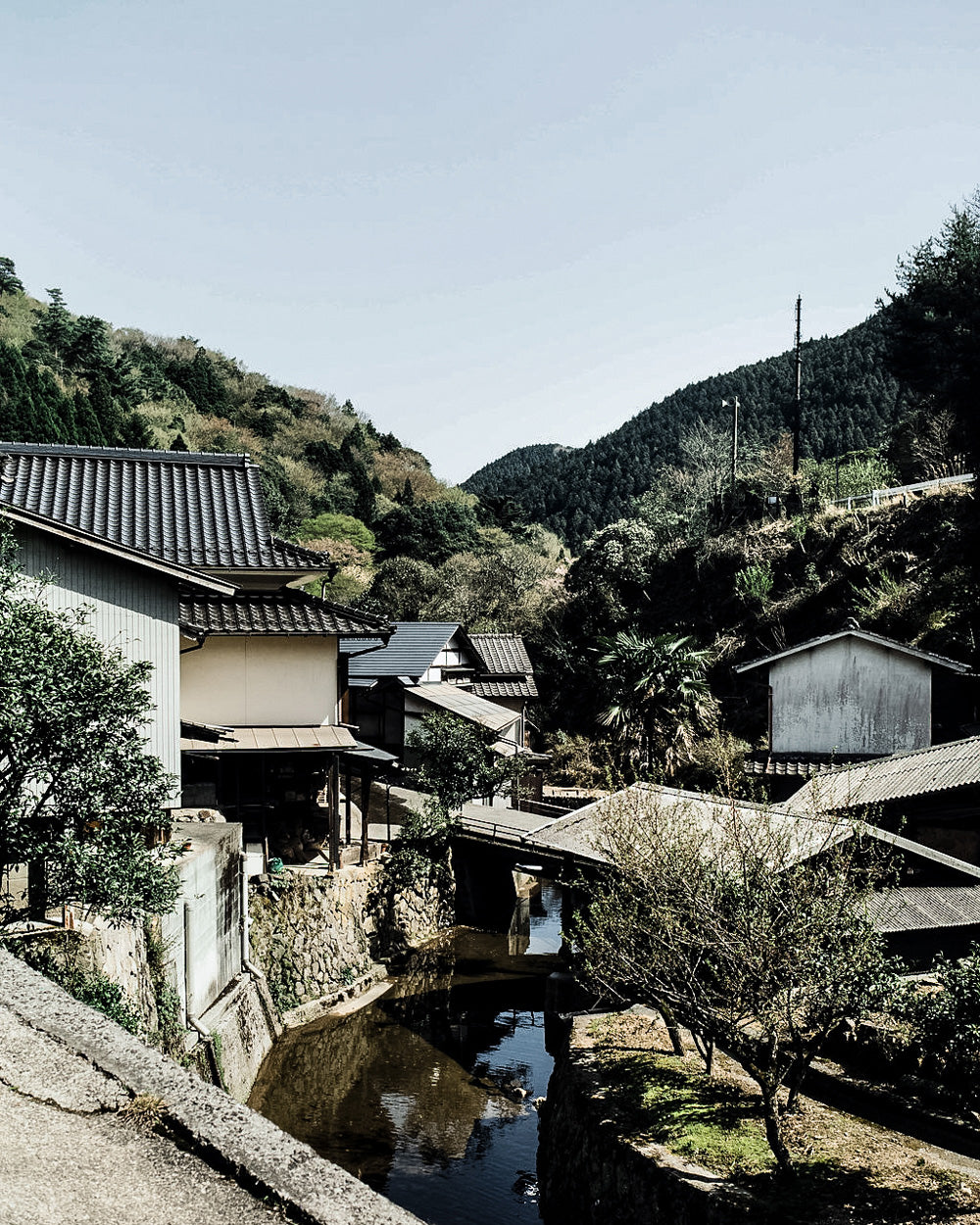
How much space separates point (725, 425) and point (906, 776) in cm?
6073

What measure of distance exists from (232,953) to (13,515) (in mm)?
8499

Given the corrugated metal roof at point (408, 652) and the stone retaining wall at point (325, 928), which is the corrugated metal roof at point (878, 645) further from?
the stone retaining wall at point (325, 928)

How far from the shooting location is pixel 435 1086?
18922 millimetres

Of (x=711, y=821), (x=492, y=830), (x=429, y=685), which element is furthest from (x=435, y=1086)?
(x=429, y=685)

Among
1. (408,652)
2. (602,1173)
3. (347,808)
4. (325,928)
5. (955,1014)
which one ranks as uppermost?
(408,652)

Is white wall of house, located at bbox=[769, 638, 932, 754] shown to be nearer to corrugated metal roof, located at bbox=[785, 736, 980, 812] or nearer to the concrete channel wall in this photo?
corrugated metal roof, located at bbox=[785, 736, 980, 812]

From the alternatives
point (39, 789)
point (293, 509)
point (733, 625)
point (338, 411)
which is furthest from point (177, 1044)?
point (338, 411)

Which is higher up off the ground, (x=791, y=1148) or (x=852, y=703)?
(x=852, y=703)

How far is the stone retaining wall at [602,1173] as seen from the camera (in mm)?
10656

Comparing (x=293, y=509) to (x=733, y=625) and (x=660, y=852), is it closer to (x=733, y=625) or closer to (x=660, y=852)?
(x=733, y=625)

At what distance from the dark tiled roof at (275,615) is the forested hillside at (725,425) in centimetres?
4757

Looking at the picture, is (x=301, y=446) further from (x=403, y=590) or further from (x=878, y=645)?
(x=878, y=645)

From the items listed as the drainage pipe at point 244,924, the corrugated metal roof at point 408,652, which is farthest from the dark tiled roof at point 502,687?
the drainage pipe at point 244,924

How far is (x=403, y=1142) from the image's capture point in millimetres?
16688
